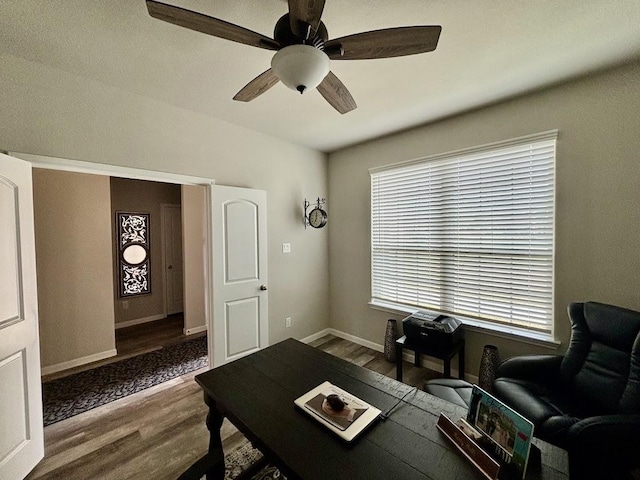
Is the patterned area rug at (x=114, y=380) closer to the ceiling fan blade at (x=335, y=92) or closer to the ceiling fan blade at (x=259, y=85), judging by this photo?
the ceiling fan blade at (x=259, y=85)

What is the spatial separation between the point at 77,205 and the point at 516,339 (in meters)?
4.82

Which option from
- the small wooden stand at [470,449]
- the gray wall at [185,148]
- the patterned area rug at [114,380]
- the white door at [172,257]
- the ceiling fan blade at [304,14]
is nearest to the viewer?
the small wooden stand at [470,449]

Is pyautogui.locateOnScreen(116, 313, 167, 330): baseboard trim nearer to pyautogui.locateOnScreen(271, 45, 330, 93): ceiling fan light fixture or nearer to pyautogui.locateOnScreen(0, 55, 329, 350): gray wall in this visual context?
pyautogui.locateOnScreen(0, 55, 329, 350): gray wall

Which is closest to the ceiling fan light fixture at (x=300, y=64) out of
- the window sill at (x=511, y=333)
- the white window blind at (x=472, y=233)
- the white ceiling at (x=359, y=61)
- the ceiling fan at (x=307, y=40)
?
the ceiling fan at (x=307, y=40)

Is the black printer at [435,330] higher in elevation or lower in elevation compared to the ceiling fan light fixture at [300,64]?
lower

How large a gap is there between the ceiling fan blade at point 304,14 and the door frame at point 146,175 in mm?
1832

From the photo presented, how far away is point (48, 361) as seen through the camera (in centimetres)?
289

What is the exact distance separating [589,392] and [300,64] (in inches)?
101

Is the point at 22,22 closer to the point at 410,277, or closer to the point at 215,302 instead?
the point at 215,302

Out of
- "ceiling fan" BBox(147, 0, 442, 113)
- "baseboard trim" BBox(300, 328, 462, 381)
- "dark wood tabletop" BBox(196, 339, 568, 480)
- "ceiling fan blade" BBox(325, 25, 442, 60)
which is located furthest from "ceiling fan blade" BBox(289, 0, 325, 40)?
"baseboard trim" BBox(300, 328, 462, 381)

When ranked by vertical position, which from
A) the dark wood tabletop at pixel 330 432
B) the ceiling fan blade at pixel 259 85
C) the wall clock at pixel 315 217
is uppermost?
the ceiling fan blade at pixel 259 85

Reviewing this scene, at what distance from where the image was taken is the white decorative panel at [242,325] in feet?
9.14

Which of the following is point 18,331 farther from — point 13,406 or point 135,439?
point 135,439

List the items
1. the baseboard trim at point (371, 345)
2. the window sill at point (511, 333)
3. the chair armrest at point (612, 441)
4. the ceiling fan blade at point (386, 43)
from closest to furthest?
the ceiling fan blade at point (386, 43) < the chair armrest at point (612, 441) < the window sill at point (511, 333) < the baseboard trim at point (371, 345)
